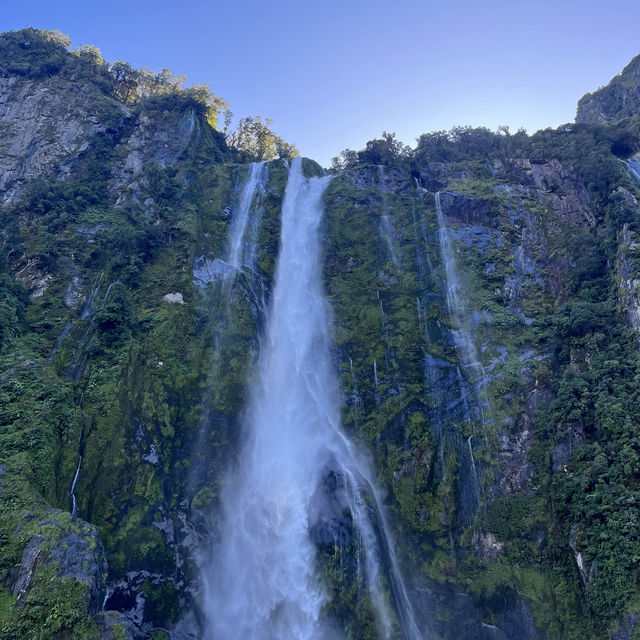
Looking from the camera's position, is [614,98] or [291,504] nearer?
[291,504]

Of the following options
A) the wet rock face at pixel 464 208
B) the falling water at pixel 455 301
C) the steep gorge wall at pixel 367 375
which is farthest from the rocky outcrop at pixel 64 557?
the wet rock face at pixel 464 208

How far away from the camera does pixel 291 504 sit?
58.6 feet

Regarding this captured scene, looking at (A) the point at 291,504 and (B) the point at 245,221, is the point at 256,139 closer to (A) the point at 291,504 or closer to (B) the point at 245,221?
(B) the point at 245,221

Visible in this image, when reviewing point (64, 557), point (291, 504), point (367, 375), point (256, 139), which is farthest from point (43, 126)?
point (291, 504)

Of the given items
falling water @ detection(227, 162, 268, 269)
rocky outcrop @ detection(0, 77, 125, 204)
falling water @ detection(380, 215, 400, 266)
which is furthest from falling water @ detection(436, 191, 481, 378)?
rocky outcrop @ detection(0, 77, 125, 204)

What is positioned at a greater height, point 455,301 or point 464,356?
point 455,301

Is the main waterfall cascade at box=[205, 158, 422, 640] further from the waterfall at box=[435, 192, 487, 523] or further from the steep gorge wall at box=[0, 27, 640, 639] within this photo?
the waterfall at box=[435, 192, 487, 523]

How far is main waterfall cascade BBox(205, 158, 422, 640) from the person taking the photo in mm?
15398

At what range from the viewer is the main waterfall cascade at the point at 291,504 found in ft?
50.5

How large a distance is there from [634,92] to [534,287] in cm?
3016

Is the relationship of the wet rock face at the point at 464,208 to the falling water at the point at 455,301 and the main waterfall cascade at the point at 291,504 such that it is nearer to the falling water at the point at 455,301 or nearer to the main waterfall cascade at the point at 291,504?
the falling water at the point at 455,301

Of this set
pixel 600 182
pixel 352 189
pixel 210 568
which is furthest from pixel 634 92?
pixel 210 568

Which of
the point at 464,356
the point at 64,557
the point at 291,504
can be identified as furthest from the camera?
the point at 464,356

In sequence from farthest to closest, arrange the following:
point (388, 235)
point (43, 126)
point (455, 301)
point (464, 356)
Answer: point (43, 126)
point (388, 235)
point (455, 301)
point (464, 356)
